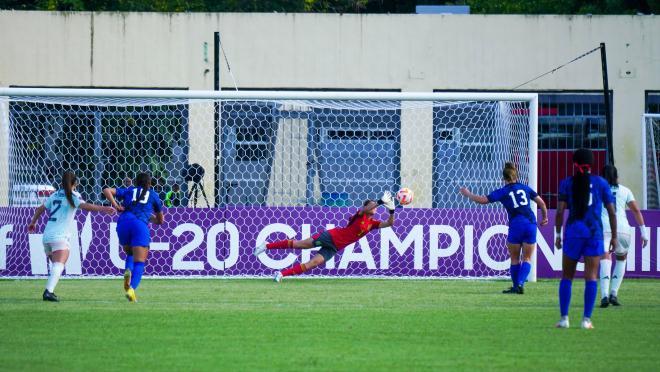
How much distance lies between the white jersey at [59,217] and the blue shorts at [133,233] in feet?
2.33

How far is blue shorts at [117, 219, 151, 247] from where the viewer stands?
1520cm

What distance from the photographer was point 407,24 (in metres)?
32.6

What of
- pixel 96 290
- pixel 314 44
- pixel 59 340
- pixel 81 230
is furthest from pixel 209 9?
pixel 59 340

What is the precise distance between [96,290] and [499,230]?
7.90 meters

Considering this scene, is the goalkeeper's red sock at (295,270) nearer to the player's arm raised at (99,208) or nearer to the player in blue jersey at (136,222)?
the player in blue jersey at (136,222)

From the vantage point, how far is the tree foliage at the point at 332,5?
143ft

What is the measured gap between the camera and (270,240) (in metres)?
20.6

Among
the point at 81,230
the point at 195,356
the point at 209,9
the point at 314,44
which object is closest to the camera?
the point at 195,356

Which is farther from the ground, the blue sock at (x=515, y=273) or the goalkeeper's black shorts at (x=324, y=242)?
the goalkeeper's black shorts at (x=324, y=242)

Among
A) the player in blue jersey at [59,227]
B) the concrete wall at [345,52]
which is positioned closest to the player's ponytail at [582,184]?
the player in blue jersey at [59,227]

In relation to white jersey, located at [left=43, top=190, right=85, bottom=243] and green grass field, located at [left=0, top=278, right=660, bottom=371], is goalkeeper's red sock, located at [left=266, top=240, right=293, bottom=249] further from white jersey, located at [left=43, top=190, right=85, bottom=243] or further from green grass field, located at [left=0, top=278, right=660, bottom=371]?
white jersey, located at [left=43, top=190, right=85, bottom=243]

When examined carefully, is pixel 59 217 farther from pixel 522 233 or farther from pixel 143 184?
pixel 522 233

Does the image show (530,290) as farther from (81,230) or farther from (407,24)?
(407,24)

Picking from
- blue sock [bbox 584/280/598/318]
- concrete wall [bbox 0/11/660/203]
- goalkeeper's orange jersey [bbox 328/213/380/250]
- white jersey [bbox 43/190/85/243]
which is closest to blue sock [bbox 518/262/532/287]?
goalkeeper's orange jersey [bbox 328/213/380/250]
